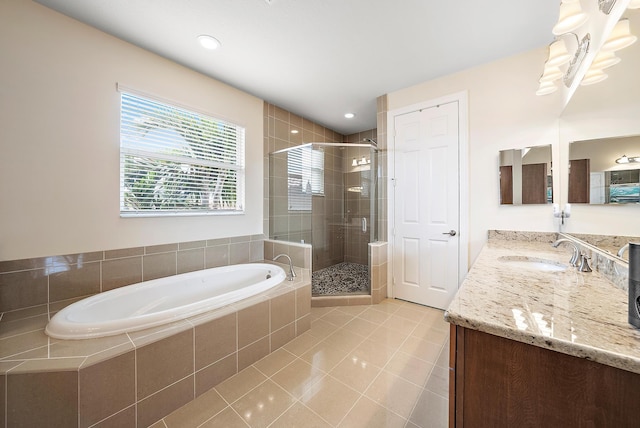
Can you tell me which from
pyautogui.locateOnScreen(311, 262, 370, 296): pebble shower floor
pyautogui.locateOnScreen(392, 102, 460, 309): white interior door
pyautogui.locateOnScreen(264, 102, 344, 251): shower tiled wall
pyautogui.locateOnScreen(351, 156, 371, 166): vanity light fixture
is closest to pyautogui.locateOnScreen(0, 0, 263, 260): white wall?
pyautogui.locateOnScreen(264, 102, 344, 251): shower tiled wall

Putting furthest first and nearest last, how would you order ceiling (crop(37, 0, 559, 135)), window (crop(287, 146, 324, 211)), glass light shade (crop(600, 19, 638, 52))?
1. window (crop(287, 146, 324, 211))
2. ceiling (crop(37, 0, 559, 135))
3. glass light shade (crop(600, 19, 638, 52))

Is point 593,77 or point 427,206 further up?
point 593,77

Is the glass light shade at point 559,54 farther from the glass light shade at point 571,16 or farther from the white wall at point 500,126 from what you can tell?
the white wall at point 500,126

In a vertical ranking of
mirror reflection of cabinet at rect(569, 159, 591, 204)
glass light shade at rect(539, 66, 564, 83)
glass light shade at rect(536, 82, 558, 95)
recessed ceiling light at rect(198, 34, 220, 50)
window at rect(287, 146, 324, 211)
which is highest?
recessed ceiling light at rect(198, 34, 220, 50)

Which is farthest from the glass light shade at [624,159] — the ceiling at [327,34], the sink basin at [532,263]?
the ceiling at [327,34]

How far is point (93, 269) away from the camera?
186cm

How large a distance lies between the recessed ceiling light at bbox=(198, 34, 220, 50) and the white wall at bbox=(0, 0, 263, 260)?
535 mm

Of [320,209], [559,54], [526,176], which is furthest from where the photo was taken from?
[320,209]

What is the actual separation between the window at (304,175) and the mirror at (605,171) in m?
2.58

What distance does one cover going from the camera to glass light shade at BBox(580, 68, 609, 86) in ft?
4.00

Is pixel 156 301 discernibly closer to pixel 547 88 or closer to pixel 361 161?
pixel 361 161

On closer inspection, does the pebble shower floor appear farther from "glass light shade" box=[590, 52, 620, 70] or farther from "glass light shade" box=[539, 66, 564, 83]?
"glass light shade" box=[590, 52, 620, 70]

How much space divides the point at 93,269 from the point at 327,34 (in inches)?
106

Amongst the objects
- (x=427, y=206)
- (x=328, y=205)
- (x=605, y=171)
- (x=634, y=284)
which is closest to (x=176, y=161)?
(x=328, y=205)
